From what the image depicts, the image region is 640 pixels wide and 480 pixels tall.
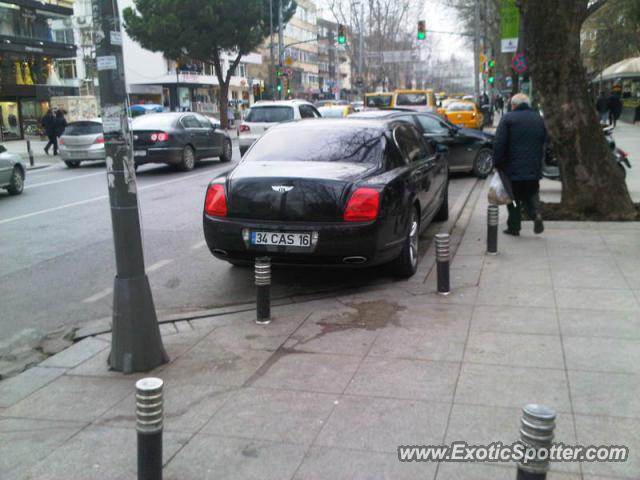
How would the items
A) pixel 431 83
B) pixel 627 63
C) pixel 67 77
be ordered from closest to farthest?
1. pixel 627 63
2. pixel 67 77
3. pixel 431 83

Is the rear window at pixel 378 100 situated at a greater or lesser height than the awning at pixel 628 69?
lesser

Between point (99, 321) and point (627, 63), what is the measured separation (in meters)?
31.8

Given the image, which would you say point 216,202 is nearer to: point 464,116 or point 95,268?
point 95,268

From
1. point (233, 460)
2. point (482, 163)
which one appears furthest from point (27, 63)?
point (233, 460)

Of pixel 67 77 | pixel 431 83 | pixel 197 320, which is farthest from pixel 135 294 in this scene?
pixel 431 83

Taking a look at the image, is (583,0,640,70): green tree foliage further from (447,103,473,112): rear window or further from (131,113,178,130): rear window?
(131,113,178,130): rear window

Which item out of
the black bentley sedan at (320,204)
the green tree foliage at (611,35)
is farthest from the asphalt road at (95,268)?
the green tree foliage at (611,35)

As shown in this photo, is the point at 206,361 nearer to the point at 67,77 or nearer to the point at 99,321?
the point at 99,321

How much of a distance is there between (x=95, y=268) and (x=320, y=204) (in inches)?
135

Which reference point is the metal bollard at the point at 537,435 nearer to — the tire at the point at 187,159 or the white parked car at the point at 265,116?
the tire at the point at 187,159

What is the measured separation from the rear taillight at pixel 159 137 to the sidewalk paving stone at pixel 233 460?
48.6 feet

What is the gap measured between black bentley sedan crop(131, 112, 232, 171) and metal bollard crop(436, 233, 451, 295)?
12.0 meters

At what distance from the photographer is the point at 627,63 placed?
31984 millimetres

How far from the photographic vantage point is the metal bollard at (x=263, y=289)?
222 inches
